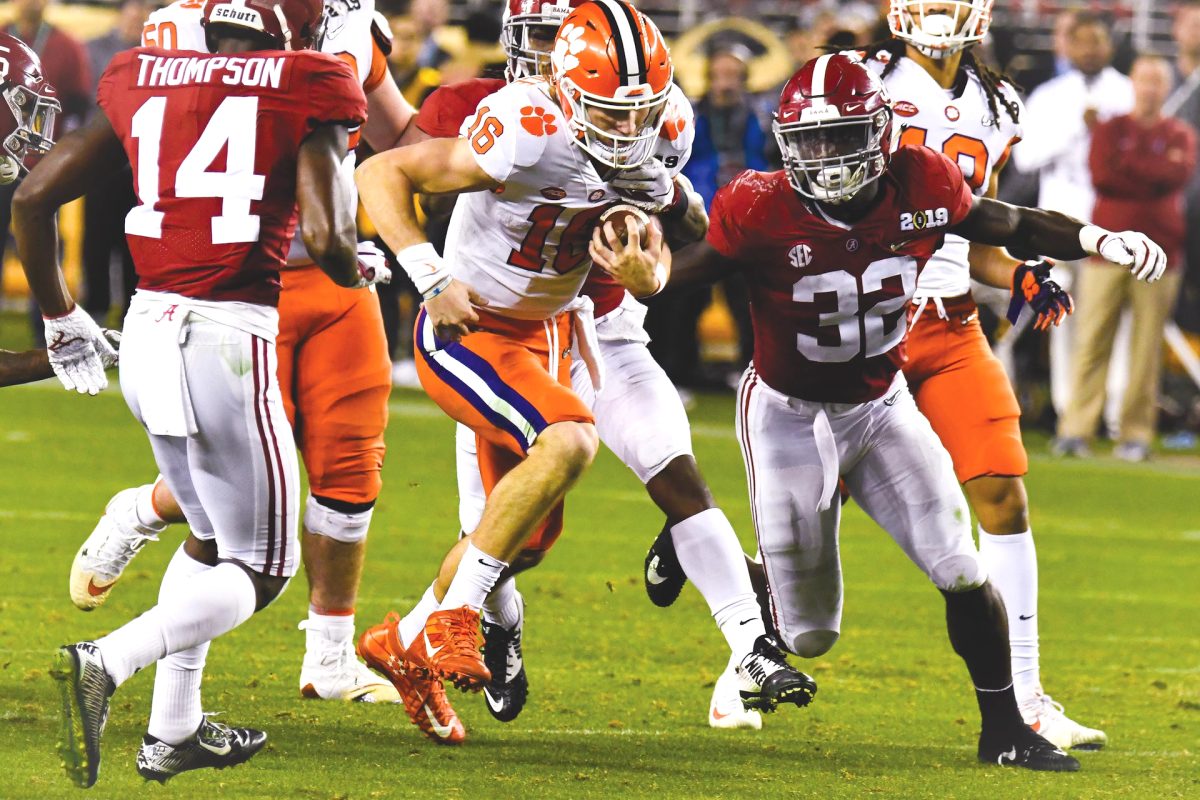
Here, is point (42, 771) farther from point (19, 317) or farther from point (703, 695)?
point (19, 317)

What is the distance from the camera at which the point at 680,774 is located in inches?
184

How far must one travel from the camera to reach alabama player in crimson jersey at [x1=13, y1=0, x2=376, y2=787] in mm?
4141

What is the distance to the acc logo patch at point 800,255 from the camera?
4.75 meters

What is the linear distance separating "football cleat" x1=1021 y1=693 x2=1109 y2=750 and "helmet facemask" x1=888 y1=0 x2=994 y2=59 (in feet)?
6.48

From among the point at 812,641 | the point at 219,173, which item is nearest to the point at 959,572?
the point at 812,641

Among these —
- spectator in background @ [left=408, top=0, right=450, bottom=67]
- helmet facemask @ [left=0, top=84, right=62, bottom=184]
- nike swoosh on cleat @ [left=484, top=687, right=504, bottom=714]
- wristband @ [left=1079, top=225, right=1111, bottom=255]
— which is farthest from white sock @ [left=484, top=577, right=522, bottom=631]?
spectator in background @ [left=408, top=0, right=450, bottom=67]

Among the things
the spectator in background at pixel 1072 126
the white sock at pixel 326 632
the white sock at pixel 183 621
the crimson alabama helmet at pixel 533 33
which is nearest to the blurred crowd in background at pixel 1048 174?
the spectator in background at pixel 1072 126

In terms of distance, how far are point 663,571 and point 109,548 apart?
5.57ft

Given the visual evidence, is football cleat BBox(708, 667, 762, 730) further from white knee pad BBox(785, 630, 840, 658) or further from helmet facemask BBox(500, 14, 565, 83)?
helmet facemask BBox(500, 14, 565, 83)

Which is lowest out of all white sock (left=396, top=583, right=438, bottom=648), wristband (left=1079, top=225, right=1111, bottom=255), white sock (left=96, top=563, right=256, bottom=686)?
white sock (left=396, top=583, right=438, bottom=648)

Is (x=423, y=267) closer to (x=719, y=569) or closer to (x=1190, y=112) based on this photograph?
(x=719, y=569)

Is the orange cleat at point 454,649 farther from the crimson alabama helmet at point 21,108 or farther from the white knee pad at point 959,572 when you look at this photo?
the crimson alabama helmet at point 21,108

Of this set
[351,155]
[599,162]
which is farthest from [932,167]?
[351,155]

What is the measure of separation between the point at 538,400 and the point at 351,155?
3.12 ft
